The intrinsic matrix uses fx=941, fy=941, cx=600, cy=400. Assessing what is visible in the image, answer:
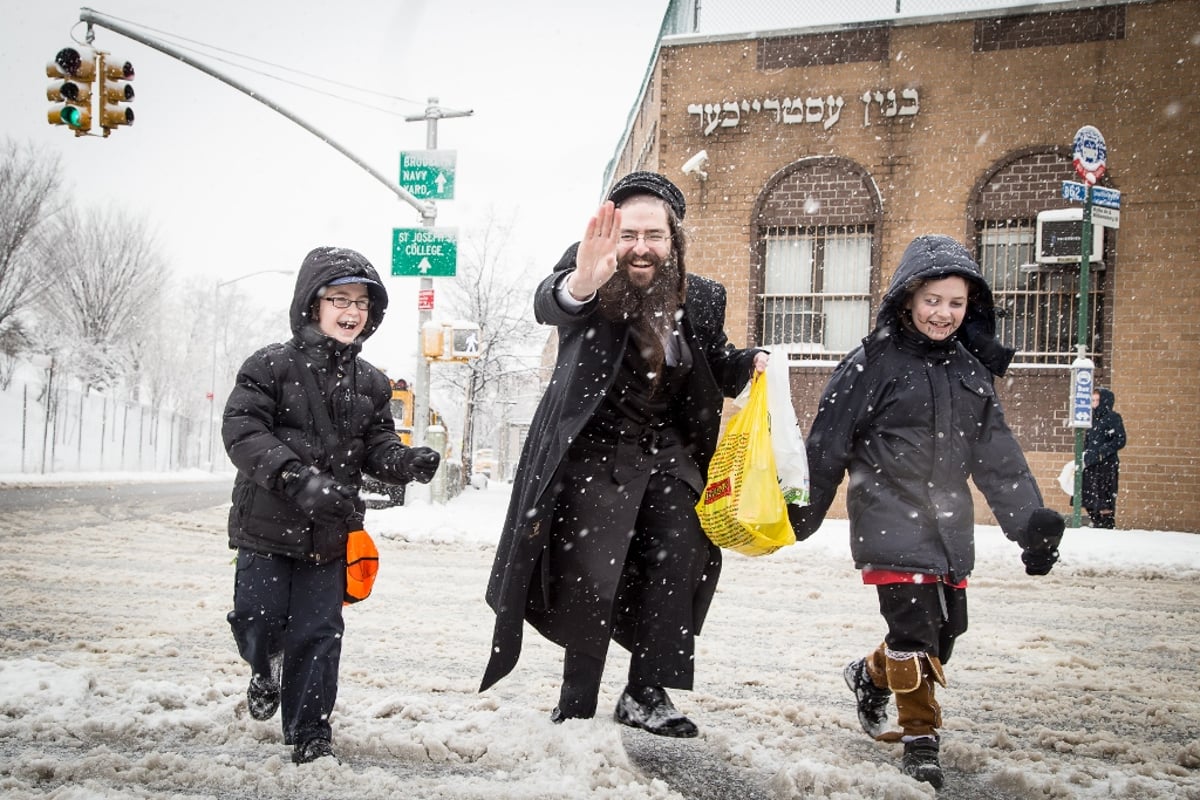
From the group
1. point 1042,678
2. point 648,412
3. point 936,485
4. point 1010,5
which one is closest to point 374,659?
point 648,412

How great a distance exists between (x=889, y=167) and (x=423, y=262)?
716 cm

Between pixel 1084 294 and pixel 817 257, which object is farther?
pixel 817 257

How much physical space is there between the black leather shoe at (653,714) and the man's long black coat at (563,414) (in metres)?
0.30

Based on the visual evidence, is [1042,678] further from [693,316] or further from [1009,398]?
[1009,398]

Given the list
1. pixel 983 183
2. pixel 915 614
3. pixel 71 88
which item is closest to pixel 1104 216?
pixel 983 183

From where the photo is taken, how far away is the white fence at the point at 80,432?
96.5 feet

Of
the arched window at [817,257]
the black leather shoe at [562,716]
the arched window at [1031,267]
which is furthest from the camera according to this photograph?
the arched window at [817,257]

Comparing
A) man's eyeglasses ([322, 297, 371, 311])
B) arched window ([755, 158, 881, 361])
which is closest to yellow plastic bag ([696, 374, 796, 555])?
man's eyeglasses ([322, 297, 371, 311])

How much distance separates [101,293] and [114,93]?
1175 inches

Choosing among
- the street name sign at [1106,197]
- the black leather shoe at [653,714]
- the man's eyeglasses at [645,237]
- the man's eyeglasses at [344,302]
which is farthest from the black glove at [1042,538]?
the street name sign at [1106,197]

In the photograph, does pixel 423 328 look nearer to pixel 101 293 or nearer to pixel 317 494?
pixel 317 494

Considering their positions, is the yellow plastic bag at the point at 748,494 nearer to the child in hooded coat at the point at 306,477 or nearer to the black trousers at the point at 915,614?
the black trousers at the point at 915,614

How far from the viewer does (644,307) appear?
11.2 feet

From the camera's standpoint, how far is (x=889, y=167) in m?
14.3
